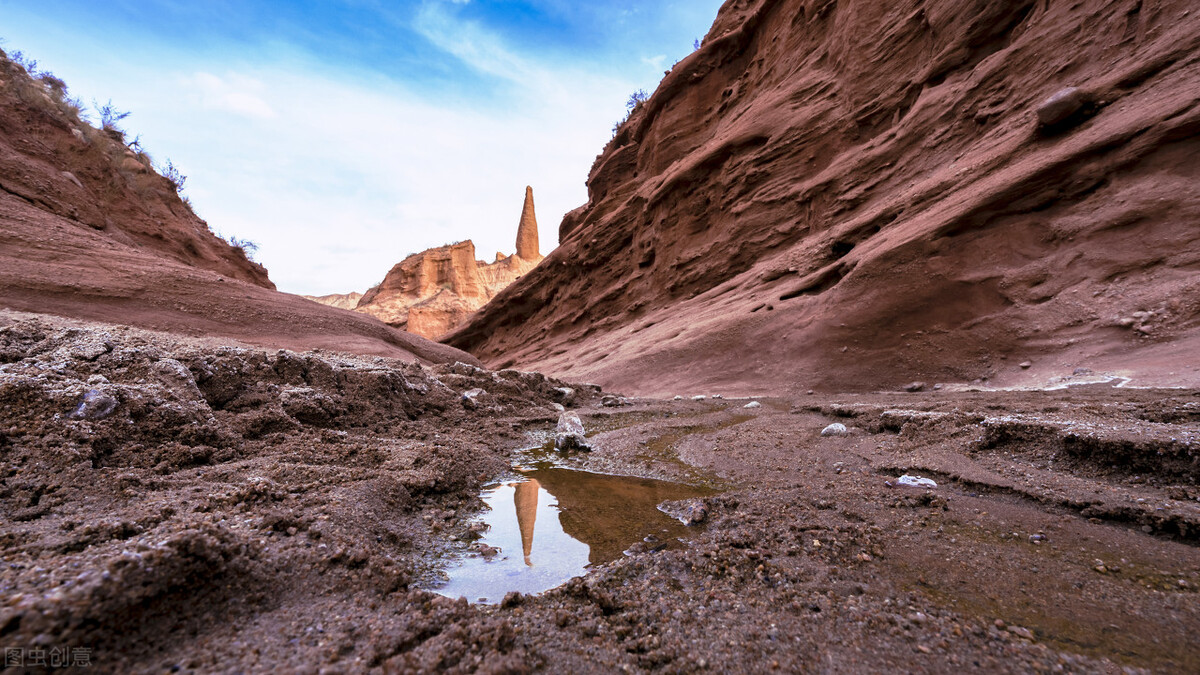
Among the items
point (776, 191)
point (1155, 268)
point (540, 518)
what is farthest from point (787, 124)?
point (540, 518)

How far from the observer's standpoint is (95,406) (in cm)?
284

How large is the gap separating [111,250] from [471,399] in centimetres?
1033

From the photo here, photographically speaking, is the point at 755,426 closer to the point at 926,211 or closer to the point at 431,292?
the point at 926,211

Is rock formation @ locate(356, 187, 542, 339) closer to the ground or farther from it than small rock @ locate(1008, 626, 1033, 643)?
farther from it

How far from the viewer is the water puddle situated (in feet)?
7.19

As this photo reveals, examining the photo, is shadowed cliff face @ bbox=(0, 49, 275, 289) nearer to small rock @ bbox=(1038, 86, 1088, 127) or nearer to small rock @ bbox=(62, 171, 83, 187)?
small rock @ bbox=(62, 171, 83, 187)

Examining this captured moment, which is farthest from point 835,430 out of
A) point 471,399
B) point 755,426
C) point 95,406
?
point 95,406

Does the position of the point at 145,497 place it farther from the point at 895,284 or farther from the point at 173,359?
the point at 895,284

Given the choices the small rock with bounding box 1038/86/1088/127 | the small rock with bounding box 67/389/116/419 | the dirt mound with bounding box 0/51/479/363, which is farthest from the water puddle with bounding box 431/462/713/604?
the small rock with bounding box 1038/86/1088/127

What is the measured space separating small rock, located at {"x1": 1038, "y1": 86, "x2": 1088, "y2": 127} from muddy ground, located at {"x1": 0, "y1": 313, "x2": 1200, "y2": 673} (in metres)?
6.88

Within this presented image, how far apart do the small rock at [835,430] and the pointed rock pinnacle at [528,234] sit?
65.2 m

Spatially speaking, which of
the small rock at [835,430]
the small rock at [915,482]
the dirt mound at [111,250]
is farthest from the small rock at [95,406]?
the dirt mound at [111,250]

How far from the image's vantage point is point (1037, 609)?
167cm

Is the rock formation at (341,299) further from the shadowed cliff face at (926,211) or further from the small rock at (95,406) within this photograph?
the small rock at (95,406)
